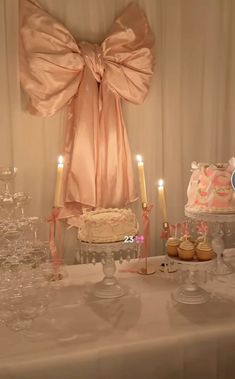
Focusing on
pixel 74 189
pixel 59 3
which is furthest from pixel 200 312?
pixel 59 3

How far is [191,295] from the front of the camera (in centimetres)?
157

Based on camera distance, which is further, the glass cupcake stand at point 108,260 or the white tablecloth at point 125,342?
the glass cupcake stand at point 108,260

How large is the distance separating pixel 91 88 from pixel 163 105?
17.1 inches

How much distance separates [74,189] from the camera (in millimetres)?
2143

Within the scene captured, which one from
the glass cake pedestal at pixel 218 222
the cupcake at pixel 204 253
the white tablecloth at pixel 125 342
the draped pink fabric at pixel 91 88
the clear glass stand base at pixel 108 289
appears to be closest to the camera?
the white tablecloth at pixel 125 342

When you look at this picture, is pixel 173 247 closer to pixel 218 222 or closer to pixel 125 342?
pixel 218 222

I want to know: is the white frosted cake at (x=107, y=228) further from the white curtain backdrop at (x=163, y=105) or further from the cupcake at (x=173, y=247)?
the white curtain backdrop at (x=163, y=105)

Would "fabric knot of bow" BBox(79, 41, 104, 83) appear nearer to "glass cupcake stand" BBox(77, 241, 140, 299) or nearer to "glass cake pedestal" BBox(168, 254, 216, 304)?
"glass cupcake stand" BBox(77, 241, 140, 299)

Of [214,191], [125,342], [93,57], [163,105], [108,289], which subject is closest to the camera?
[125,342]

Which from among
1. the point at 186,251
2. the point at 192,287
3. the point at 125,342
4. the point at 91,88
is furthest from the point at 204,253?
the point at 91,88

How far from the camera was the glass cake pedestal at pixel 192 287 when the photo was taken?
1.52 meters

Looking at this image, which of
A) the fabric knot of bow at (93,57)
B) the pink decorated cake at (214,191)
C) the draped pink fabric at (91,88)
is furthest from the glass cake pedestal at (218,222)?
the fabric knot of bow at (93,57)

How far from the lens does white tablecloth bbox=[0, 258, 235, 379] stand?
3.97 feet

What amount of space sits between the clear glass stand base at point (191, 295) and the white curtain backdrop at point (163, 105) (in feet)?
2.61
